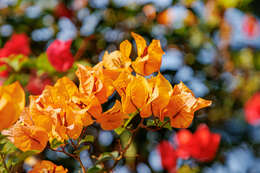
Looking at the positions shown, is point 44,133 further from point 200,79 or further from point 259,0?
point 259,0

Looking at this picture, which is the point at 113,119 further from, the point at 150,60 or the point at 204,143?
the point at 204,143

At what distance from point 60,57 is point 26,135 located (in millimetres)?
523

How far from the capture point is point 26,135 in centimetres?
43

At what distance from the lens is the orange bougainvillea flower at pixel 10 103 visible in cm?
35

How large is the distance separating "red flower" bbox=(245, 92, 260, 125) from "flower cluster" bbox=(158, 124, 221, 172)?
2.60 feet

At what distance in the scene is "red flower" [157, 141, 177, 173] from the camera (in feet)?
4.01

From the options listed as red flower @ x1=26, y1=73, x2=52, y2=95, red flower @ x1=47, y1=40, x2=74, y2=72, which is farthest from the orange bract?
red flower @ x1=26, y1=73, x2=52, y2=95

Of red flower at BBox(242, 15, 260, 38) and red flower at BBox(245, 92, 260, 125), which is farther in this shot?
red flower at BBox(242, 15, 260, 38)

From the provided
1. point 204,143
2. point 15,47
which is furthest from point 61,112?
point 204,143

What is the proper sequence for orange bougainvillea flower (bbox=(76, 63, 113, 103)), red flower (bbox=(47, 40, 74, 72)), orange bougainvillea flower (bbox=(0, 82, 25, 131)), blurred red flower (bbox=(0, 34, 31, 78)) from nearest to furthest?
orange bougainvillea flower (bbox=(0, 82, 25, 131)), orange bougainvillea flower (bbox=(76, 63, 113, 103)), red flower (bbox=(47, 40, 74, 72)), blurred red flower (bbox=(0, 34, 31, 78))

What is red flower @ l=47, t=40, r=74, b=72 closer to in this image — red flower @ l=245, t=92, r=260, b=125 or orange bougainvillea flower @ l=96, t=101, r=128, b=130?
orange bougainvillea flower @ l=96, t=101, r=128, b=130

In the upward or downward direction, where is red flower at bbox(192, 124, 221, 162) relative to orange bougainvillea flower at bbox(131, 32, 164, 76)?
downward

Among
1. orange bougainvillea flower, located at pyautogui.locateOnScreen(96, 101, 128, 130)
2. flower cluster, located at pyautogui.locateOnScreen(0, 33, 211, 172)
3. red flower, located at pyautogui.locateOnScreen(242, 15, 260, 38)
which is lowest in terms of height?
red flower, located at pyautogui.locateOnScreen(242, 15, 260, 38)

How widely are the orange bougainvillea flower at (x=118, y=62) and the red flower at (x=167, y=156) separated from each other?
789 millimetres
